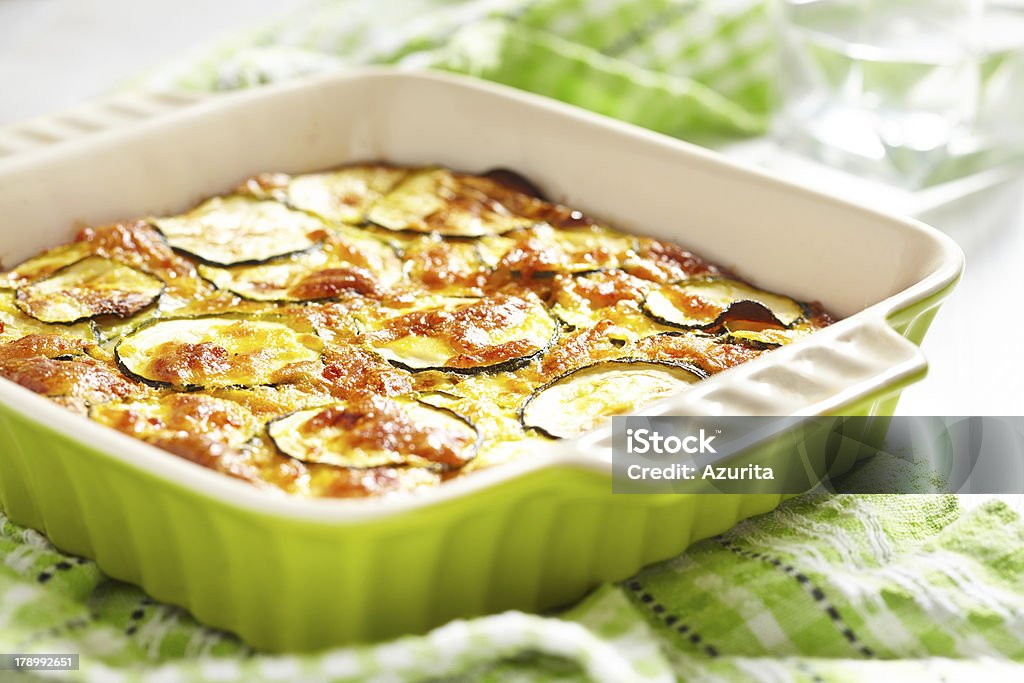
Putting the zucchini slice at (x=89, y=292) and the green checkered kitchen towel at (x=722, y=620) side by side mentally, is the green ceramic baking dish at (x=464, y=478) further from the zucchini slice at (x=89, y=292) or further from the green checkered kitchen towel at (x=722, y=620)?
the zucchini slice at (x=89, y=292)

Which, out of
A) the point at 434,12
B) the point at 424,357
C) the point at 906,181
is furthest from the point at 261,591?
the point at 434,12

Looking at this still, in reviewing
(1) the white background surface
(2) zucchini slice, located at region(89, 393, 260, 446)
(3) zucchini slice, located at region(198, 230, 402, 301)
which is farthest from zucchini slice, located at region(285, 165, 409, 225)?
(1) the white background surface

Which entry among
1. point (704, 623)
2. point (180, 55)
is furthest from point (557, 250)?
Result: point (180, 55)

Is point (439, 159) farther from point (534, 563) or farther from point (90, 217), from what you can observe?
point (534, 563)

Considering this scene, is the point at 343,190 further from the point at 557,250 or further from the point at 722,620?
the point at 722,620

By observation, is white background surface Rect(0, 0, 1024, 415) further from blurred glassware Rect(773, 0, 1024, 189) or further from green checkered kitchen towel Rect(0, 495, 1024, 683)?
green checkered kitchen towel Rect(0, 495, 1024, 683)

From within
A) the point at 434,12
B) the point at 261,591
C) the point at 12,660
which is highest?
the point at 434,12
